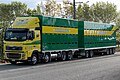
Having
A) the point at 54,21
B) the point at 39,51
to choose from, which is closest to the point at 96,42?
the point at 54,21

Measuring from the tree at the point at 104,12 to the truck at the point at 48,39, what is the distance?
1340 inches

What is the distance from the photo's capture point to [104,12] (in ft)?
233

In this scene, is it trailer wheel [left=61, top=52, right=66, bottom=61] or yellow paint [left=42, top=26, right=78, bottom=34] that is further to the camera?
trailer wheel [left=61, top=52, right=66, bottom=61]

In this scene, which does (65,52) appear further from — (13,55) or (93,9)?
(93,9)

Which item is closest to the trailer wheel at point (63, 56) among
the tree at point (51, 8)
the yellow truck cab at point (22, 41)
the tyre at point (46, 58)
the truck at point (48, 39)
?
the truck at point (48, 39)

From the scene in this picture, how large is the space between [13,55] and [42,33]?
293 centimetres

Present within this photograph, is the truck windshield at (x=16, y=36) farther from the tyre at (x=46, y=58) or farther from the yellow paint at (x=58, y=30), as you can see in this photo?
the tyre at (x=46, y=58)

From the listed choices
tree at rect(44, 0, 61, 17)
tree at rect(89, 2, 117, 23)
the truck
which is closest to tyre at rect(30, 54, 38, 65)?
the truck

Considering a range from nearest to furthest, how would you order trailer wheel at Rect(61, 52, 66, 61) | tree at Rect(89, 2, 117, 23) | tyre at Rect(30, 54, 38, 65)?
tyre at Rect(30, 54, 38, 65), trailer wheel at Rect(61, 52, 66, 61), tree at Rect(89, 2, 117, 23)

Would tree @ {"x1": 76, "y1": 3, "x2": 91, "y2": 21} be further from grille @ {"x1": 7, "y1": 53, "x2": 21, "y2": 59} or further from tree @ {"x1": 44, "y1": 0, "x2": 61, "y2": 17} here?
grille @ {"x1": 7, "y1": 53, "x2": 21, "y2": 59}

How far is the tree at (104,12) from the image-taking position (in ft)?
231

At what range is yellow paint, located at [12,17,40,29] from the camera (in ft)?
81.3

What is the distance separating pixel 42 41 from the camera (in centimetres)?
2589

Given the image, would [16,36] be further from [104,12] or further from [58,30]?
[104,12]
